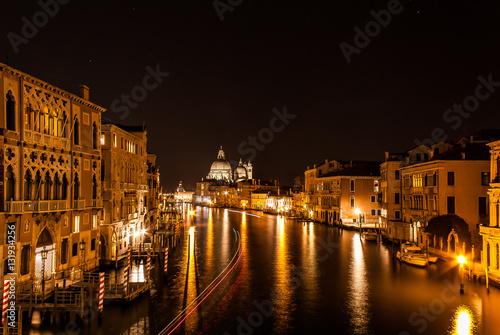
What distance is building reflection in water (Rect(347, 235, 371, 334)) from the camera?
19194 mm

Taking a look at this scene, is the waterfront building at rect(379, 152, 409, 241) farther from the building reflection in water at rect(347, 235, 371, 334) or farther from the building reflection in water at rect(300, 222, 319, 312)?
the building reflection in water at rect(347, 235, 371, 334)

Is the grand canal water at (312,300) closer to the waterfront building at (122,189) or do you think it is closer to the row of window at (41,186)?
the waterfront building at (122,189)

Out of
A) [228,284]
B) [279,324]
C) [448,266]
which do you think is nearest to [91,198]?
[228,284]

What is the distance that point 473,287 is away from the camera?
25250mm

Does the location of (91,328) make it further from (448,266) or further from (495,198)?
(448,266)

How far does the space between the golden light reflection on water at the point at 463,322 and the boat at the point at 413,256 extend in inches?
448

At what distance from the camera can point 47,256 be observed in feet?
75.6

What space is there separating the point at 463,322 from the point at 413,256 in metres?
14.4

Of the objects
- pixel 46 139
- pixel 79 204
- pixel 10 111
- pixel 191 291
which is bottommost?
pixel 191 291

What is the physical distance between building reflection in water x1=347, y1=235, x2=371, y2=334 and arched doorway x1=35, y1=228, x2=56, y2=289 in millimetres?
14690

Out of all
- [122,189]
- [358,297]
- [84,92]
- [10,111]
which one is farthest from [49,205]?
[358,297]

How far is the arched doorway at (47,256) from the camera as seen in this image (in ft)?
72.8

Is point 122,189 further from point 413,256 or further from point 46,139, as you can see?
point 413,256

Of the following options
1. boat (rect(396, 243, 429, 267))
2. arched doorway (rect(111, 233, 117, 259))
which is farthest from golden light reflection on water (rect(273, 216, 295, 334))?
arched doorway (rect(111, 233, 117, 259))
